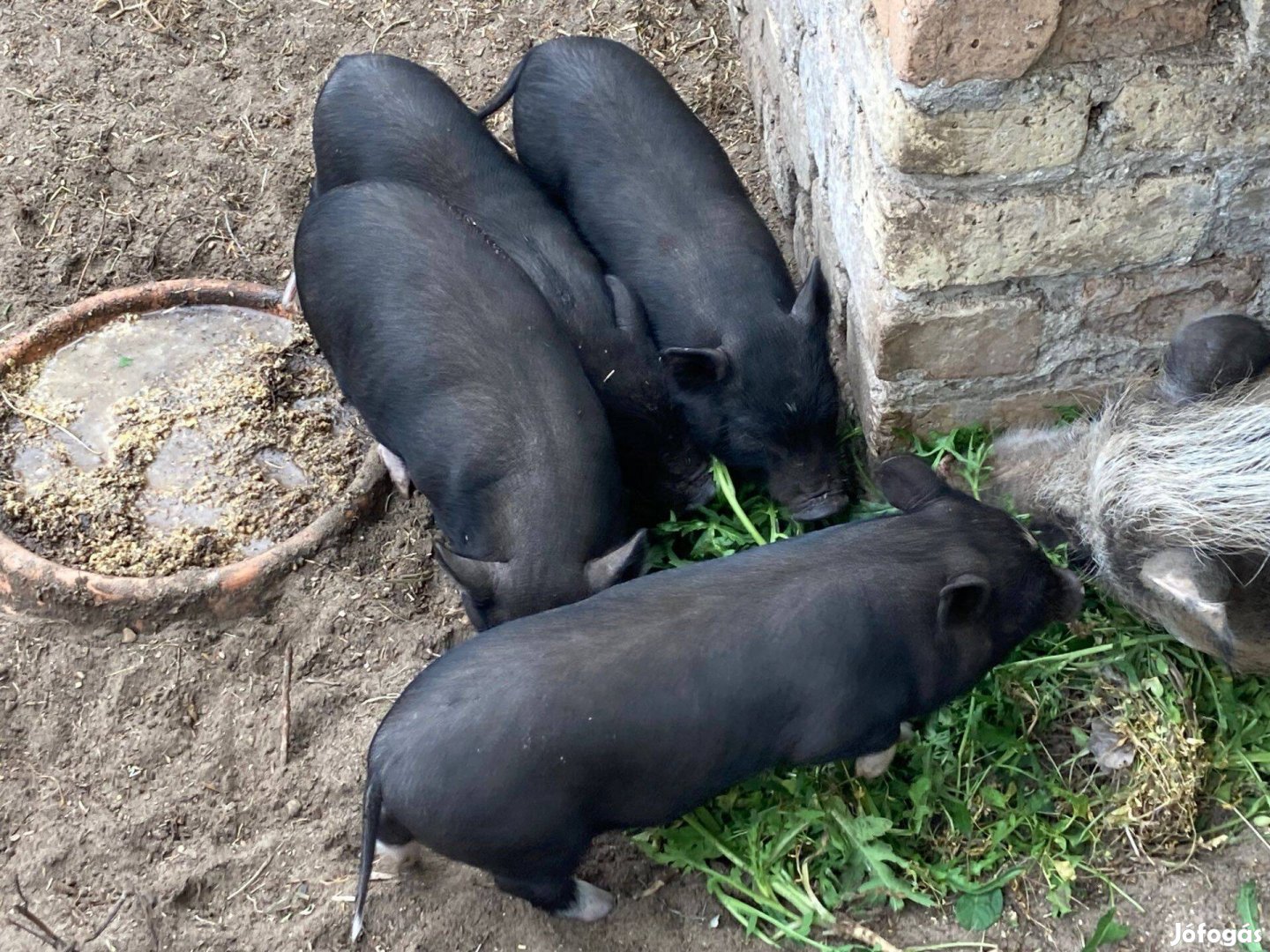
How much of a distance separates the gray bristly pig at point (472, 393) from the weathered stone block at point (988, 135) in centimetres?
101

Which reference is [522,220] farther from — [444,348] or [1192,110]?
[1192,110]

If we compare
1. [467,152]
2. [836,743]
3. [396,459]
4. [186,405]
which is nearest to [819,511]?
[836,743]

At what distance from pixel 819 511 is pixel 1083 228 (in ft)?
3.24

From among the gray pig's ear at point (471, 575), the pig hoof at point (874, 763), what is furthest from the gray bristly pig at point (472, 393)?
the pig hoof at point (874, 763)

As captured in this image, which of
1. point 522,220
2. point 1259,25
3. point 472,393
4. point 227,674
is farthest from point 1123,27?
point 227,674

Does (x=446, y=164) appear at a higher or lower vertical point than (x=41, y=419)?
higher

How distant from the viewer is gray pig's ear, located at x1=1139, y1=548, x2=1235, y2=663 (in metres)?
2.71

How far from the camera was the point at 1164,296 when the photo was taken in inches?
118

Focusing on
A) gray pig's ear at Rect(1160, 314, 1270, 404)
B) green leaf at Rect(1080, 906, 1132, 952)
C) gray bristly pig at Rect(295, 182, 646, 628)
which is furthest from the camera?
gray bristly pig at Rect(295, 182, 646, 628)

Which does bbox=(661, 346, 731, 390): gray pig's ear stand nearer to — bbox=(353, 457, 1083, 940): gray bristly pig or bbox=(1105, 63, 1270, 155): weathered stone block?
bbox=(353, 457, 1083, 940): gray bristly pig

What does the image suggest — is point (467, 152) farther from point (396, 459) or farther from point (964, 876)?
point (964, 876)

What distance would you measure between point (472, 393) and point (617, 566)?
582 millimetres

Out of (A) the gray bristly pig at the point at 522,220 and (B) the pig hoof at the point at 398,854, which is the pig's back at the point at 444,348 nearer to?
(A) the gray bristly pig at the point at 522,220

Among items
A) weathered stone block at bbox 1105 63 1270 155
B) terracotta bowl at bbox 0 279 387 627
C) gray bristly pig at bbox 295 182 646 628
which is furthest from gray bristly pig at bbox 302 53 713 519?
weathered stone block at bbox 1105 63 1270 155
